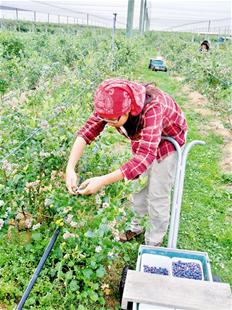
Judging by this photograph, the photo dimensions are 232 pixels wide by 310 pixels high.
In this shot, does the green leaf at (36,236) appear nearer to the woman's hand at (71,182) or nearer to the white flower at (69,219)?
the white flower at (69,219)

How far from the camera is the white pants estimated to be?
8.80ft

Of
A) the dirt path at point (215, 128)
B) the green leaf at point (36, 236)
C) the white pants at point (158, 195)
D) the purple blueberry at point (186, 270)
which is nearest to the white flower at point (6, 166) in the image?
the green leaf at point (36, 236)

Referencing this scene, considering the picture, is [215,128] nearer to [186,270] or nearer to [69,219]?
[186,270]

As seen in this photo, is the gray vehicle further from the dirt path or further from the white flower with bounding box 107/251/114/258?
the white flower with bounding box 107/251/114/258

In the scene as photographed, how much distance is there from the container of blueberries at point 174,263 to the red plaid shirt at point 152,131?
51cm

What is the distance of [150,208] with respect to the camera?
9.44ft

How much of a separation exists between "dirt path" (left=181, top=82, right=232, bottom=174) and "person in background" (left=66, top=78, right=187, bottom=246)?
249 cm

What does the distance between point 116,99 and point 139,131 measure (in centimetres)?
35

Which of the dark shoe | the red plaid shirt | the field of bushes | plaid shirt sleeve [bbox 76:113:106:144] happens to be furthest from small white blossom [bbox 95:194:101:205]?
the dark shoe

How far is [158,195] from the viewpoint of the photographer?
279cm

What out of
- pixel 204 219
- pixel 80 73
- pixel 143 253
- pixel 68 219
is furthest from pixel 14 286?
pixel 80 73

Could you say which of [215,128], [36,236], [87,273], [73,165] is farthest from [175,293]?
[215,128]

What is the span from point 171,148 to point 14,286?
136cm

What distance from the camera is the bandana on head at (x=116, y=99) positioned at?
1.94 meters
